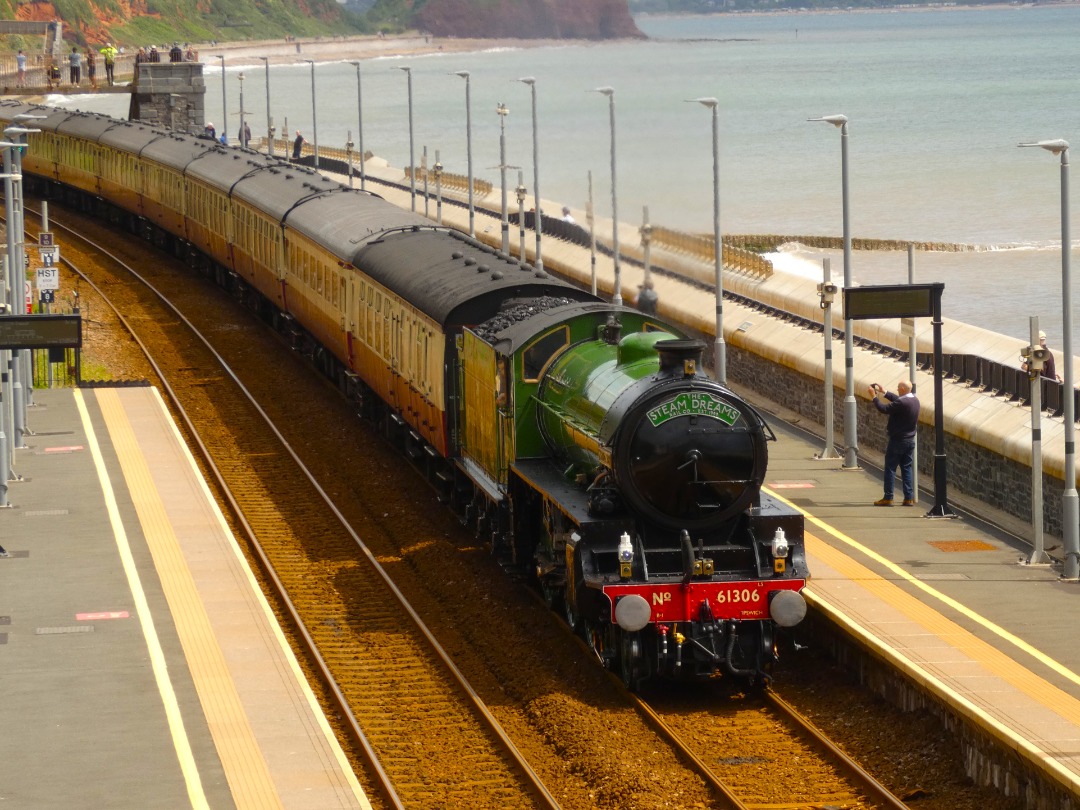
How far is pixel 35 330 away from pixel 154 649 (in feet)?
21.3

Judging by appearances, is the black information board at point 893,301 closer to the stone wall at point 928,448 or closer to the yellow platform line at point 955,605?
the stone wall at point 928,448

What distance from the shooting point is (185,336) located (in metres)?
39.9

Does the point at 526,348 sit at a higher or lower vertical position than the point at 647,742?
higher

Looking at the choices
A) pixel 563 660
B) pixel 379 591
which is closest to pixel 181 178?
pixel 379 591

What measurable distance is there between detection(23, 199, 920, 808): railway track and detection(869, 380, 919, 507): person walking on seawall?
18.9 ft

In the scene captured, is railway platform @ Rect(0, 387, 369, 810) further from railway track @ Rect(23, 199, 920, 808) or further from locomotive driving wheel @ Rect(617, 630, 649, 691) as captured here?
locomotive driving wheel @ Rect(617, 630, 649, 691)

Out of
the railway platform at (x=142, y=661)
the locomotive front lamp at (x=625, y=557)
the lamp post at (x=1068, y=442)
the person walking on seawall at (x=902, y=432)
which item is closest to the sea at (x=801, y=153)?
the lamp post at (x=1068, y=442)

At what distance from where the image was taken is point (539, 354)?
19703 millimetres

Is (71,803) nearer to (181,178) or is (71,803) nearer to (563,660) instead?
(563,660)

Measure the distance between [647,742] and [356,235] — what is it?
1647 cm

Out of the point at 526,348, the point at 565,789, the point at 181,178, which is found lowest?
the point at 565,789

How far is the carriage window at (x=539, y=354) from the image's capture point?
19.7m

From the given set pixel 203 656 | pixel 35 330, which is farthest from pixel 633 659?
pixel 35 330

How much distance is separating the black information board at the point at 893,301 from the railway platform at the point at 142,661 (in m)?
9.03
